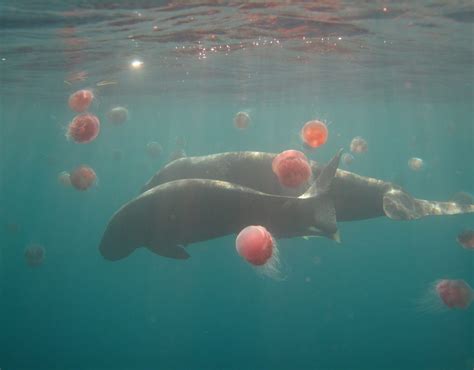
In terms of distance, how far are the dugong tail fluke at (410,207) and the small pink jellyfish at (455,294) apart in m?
1.84

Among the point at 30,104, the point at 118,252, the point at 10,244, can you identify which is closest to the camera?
the point at 118,252

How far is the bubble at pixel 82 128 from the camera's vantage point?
9.30 m

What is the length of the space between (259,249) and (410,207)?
18.8 feet

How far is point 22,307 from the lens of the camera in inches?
1175

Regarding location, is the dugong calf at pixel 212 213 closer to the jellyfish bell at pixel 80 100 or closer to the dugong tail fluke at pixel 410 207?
the dugong tail fluke at pixel 410 207

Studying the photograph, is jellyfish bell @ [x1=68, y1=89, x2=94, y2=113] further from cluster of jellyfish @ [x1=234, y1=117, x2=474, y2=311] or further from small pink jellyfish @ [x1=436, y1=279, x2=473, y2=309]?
small pink jellyfish @ [x1=436, y1=279, x2=473, y2=309]

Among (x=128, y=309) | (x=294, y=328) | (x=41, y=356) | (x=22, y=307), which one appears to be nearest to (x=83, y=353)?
(x=41, y=356)

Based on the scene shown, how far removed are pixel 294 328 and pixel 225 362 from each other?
16.7 feet

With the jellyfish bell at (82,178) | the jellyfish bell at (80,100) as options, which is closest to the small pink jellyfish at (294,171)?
the jellyfish bell at (82,178)

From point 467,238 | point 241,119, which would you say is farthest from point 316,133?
point 241,119

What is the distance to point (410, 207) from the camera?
10523 mm

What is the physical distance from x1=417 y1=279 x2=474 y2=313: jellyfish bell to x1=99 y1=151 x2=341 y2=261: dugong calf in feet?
9.38

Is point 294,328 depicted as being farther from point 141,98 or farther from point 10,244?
point 10,244

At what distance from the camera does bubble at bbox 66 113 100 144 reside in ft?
30.5
